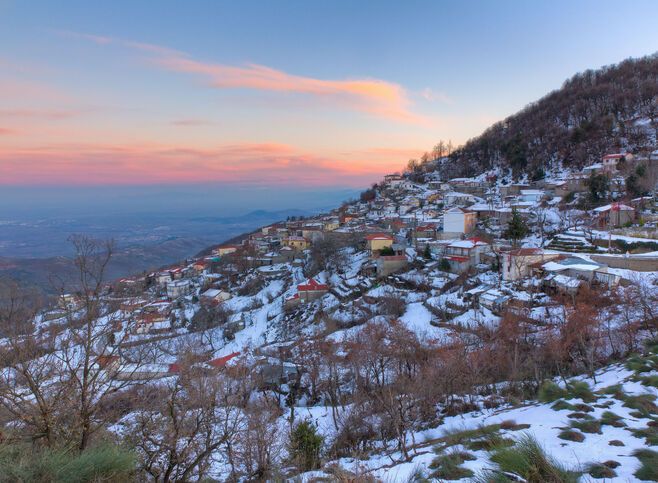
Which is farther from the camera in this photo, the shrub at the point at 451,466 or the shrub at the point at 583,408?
the shrub at the point at 583,408

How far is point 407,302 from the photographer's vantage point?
24.1 metres

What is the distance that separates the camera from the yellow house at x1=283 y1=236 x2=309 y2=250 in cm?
4666

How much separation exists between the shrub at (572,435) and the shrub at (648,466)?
118cm

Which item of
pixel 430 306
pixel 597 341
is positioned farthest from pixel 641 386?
pixel 430 306

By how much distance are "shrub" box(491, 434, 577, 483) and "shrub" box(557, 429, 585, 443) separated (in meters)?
2.51

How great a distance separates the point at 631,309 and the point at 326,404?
14.0 metres

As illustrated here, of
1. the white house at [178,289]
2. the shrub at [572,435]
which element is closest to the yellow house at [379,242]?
the white house at [178,289]

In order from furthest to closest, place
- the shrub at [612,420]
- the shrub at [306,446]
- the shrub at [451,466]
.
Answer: the shrub at [306,446]
the shrub at [612,420]
the shrub at [451,466]

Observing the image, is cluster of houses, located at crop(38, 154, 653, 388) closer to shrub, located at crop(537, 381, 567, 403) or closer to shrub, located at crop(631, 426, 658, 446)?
shrub, located at crop(631, 426, 658, 446)

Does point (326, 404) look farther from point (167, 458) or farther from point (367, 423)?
point (167, 458)

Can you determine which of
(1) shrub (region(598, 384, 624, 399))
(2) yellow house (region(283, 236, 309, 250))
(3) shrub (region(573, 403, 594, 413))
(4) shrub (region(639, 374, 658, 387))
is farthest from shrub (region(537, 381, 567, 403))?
(2) yellow house (region(283, 236, 309, 250))

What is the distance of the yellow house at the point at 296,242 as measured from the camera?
4666cm

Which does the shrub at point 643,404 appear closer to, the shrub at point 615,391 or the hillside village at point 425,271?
the shrub at point 615,391

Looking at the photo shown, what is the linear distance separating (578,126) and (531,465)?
74923mm
